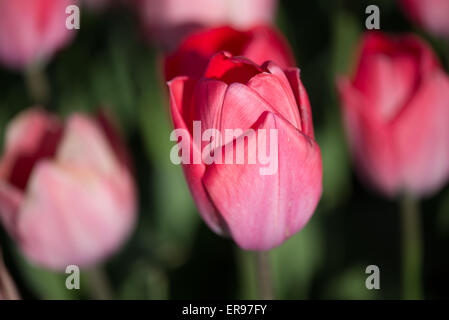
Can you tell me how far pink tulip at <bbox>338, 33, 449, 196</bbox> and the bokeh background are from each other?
96 mm

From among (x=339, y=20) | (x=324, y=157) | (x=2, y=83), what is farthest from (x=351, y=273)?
(x=2, y=83)

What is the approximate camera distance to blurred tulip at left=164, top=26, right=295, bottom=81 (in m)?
0.31

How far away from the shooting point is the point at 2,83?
613 millimetres

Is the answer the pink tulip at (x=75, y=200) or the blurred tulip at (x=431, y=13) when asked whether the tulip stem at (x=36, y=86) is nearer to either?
the pink tulip at (x=75, y=200)

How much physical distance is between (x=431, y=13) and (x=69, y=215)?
270 mm

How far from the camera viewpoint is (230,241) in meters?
0.48

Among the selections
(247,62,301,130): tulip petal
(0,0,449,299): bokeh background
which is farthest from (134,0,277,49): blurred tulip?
(247,62,301,130): tulip petal

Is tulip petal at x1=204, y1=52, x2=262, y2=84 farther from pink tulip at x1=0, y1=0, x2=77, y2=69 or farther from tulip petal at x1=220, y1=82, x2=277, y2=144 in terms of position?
pink tulip at x1=0, y1=0, x2=77, y2=69

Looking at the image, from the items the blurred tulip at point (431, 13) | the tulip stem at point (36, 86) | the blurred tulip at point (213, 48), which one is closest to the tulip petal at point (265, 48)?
the blurred tulip at point (213, 48)

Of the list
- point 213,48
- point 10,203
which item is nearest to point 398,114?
point 213,48

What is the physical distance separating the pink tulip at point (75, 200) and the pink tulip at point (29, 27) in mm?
79

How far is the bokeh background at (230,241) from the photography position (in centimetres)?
46

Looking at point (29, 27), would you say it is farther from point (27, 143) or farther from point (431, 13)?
point (431, 13)
